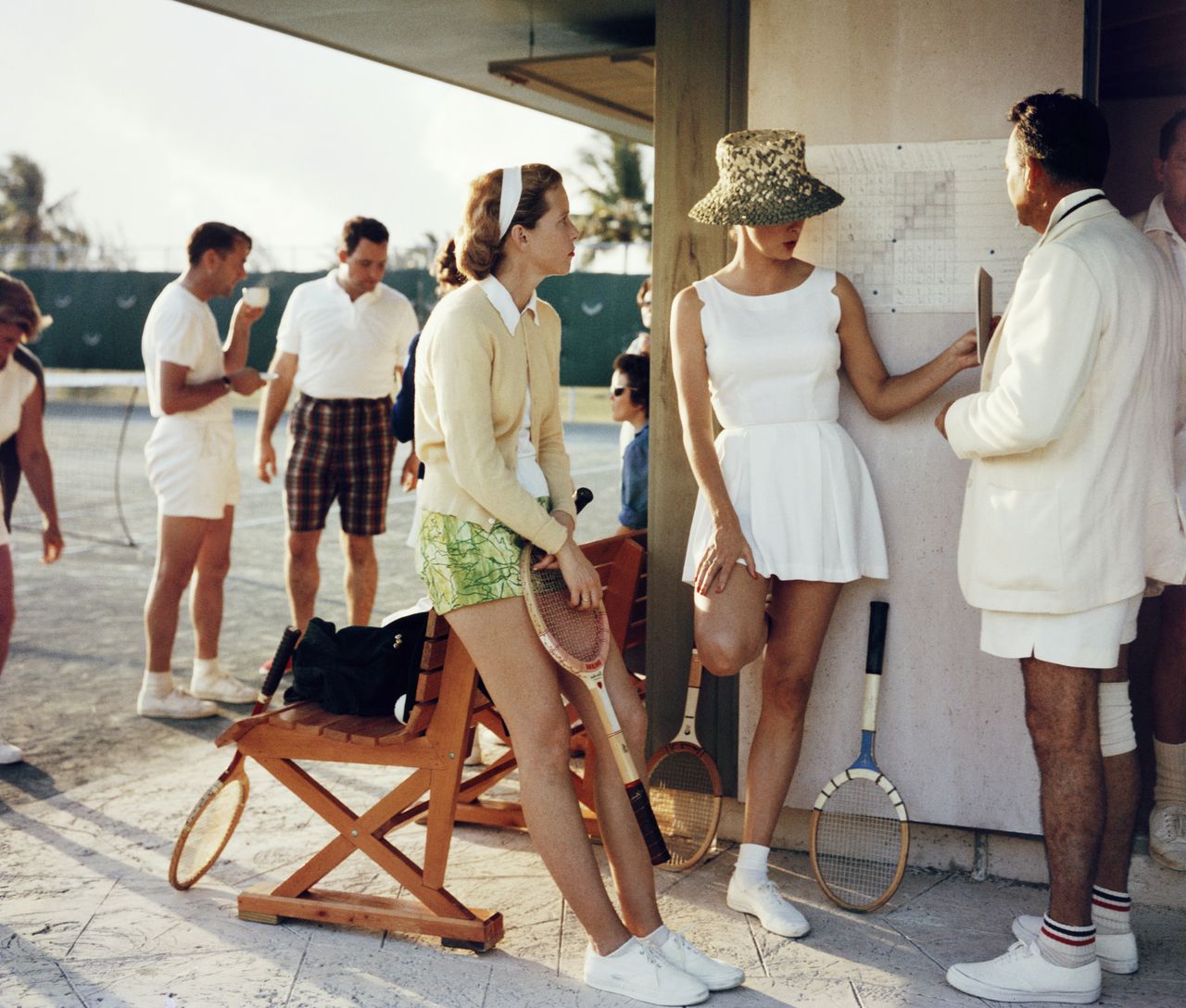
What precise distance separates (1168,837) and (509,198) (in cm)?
259

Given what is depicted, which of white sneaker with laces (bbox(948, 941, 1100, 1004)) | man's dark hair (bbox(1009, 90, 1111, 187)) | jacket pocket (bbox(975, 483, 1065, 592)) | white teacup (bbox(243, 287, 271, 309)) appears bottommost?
white sneaker with laces (bbox(948, 941, 1100, 1004))

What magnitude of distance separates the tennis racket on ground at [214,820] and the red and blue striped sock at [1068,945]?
210 centimetres

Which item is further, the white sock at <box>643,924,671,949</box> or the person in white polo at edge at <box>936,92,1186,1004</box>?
the white sock at <box>643,924,671,949</box>

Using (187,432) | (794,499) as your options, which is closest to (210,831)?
(794,499)

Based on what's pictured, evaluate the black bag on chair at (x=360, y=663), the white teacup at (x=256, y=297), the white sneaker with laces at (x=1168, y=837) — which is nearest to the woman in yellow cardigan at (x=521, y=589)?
the black bag on chair at (x=360, y=663)

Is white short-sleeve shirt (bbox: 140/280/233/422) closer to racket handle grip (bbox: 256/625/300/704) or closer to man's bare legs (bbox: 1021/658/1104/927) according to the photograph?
racket handle grip (bbox: 256/625/300/704)

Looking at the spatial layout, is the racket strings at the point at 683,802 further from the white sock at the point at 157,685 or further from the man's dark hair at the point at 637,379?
the white sock at the point at 157,685

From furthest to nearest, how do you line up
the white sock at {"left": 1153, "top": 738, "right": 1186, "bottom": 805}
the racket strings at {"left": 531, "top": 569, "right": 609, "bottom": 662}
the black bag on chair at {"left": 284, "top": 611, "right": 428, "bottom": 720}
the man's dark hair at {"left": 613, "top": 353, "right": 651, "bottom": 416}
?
the man's dark hair at {"left": 613, "top": 353, "right": 651, "bottom": 416}, the white sock at {"left": 1153, "top": 738, "right": 1186, "bottom": 805}, the black bag on chair at {"left": 284, "top": 611, "right": 428, "bottom": 720}, the racket strings at {"left": 531, "top": 569, "right": 609, "bottom": 662}

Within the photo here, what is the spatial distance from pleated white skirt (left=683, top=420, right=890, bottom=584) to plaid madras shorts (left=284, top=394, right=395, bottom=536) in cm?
282

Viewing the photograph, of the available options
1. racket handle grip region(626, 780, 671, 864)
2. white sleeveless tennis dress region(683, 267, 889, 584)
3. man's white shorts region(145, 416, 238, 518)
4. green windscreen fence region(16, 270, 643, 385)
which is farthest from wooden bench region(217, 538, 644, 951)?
green windscreen fence region(16, 270, 643, 385)

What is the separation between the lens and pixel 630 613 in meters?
4.26

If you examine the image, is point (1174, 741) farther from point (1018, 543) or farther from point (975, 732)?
point (1018, 543)

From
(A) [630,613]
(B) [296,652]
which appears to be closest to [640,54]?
(A) [630,613]

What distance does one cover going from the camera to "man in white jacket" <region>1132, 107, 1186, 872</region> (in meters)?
3.88
